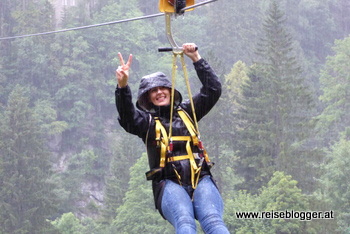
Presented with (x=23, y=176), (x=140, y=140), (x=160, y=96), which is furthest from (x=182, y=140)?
(x=140, y=140)

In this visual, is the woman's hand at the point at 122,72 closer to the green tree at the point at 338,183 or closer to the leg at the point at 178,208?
the leg at the point at 178,208

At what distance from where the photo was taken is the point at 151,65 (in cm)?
6172

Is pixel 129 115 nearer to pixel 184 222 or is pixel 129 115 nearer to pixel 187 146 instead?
pixel 187 146

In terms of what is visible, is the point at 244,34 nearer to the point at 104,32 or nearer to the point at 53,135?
the point at 104,32

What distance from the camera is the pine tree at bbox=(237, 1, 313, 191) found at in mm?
30359

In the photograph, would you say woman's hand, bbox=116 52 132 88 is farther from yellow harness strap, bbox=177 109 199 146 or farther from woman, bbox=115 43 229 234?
yellow harness strap, bbox=177 109 199 146

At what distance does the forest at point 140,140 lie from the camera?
30.0m

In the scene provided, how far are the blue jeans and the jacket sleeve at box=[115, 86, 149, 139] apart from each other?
44 cm

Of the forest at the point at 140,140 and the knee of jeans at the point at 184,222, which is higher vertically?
the forest at the point at 140,140

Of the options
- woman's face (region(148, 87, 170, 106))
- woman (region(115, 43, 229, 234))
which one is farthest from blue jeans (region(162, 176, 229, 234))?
woman's face (region(148, 87, 170, 106))

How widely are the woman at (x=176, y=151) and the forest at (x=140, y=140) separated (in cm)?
1710

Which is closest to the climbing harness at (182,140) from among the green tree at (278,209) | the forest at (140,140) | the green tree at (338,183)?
the green tree at (278,209)

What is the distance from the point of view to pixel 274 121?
106 ft

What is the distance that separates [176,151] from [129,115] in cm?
43
